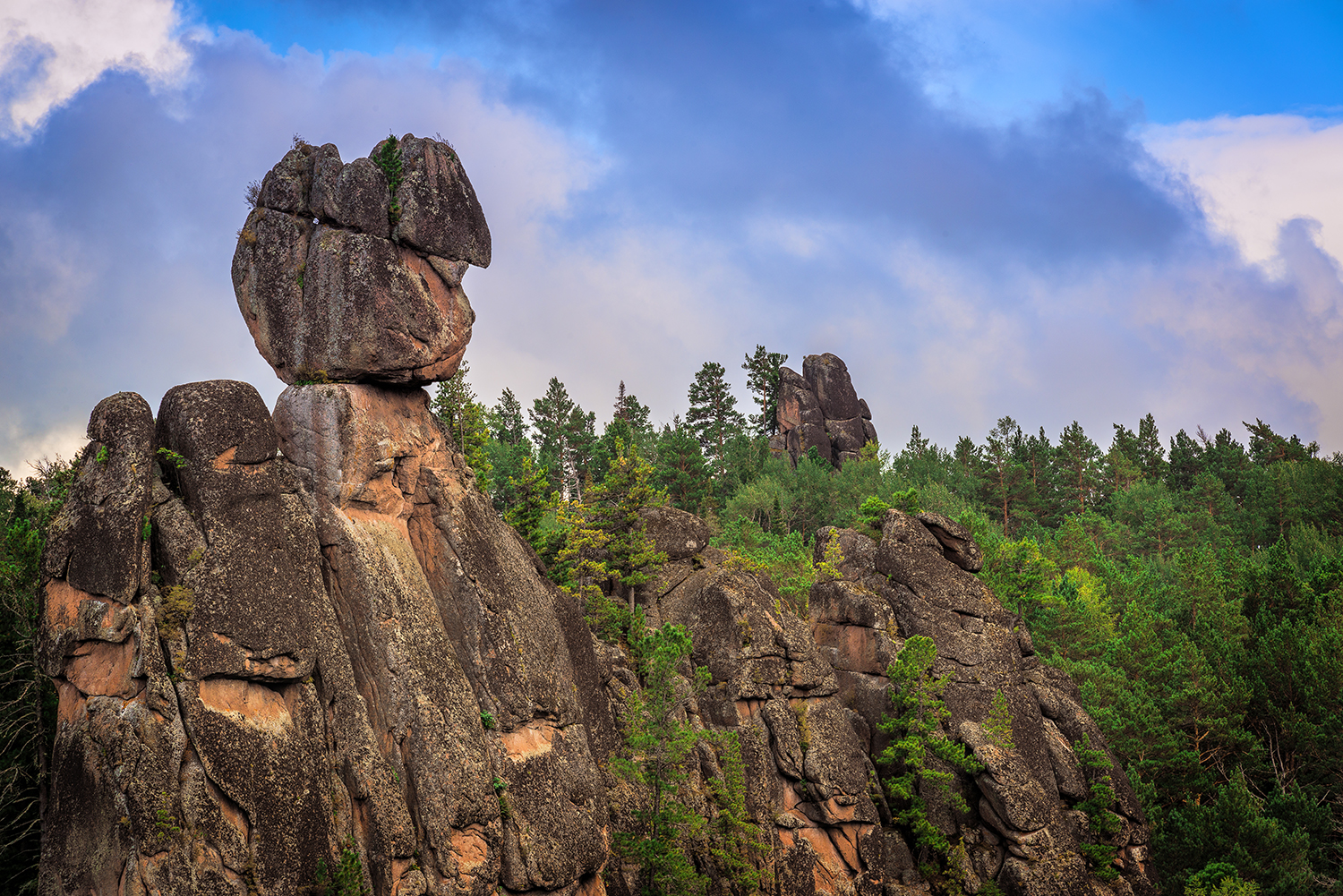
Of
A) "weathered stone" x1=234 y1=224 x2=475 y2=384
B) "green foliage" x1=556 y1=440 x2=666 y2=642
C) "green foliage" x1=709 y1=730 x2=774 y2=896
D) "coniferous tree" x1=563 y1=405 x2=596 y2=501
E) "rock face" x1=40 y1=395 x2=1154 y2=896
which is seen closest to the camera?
"rock face" x1=40 y1=395 x2=1154 y2=896

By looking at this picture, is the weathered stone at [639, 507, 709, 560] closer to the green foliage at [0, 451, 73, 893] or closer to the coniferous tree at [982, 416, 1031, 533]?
the green foliage at [0, 451, 73, 893]

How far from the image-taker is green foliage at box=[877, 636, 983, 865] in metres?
38.6

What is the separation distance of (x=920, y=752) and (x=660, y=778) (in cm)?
1361

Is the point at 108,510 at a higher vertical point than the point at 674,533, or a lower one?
higher

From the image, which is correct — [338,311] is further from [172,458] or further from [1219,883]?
[1219,883]

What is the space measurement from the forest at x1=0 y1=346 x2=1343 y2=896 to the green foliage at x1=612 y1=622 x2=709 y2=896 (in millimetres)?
8407

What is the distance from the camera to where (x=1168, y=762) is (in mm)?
42938

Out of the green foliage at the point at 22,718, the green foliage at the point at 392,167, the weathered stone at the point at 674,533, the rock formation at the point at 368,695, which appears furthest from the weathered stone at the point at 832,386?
the green foliage at the point at 22,718

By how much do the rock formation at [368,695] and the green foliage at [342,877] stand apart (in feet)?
0.40

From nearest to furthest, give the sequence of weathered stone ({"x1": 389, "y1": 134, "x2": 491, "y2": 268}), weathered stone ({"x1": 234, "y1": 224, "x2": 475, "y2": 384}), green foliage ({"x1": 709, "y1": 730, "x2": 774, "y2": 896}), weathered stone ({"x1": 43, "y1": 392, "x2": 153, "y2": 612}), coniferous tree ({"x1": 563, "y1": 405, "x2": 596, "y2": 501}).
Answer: weathered stone ({"x1": 43, "y1": 392, "x2": 153, "y2": 612}) < weathered stone ({"x1": 234, "y1": 224, "x2": 475, "y2": 384}) < weathered stone ({"x1": 389, "y1": 134, "x2": 491, "y2": 268}) < green foliage ({"x1": 709, "y1": 730, "x2": 774, "y2": 896}) < coniferous tree ({"x1": 563, "y1": 405, "x2": 596, "y2": 501})

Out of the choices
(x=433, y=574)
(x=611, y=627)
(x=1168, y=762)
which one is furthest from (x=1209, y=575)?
(x=433, y=574)

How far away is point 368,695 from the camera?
2531 cm

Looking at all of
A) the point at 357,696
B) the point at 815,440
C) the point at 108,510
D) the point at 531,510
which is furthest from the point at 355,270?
the point at 815,440

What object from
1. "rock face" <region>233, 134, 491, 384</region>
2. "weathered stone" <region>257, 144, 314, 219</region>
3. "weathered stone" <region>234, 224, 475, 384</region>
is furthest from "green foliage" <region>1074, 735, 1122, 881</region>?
"weathered stone" <region>257, 144, 314, 219</region>
